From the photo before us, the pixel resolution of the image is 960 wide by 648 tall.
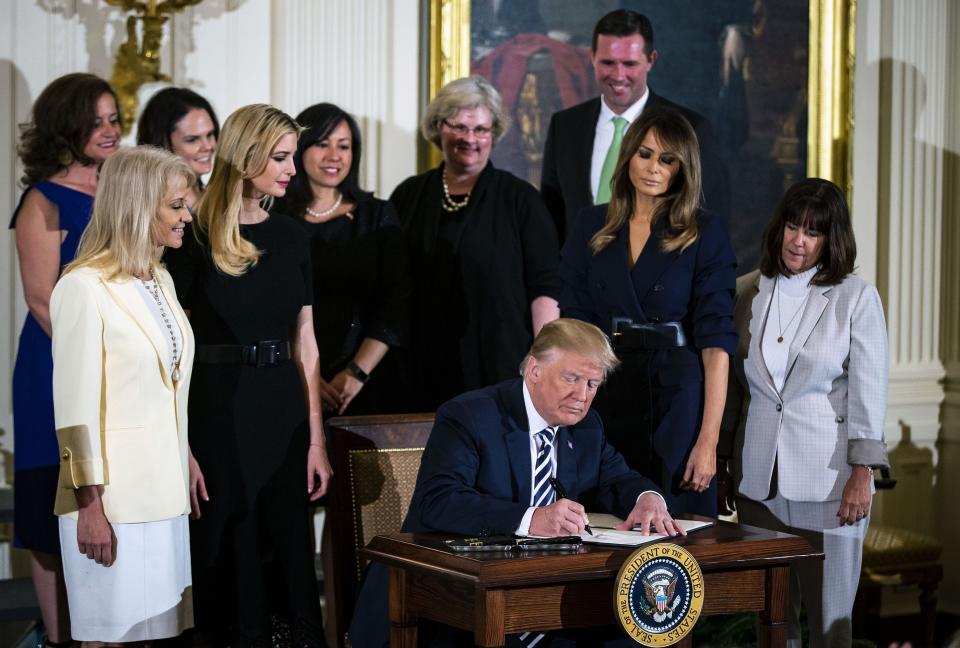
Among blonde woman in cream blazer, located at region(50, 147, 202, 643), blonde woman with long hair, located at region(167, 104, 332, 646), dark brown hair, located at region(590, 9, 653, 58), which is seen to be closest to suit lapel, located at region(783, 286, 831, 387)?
blonde woman with long hair, located at region(167, 104, 332, 646)

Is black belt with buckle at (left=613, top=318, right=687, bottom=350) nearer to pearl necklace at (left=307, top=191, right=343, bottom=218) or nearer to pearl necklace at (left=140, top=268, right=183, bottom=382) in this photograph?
pearl necklace at (left=307, top=191, right=343, bottom=218)

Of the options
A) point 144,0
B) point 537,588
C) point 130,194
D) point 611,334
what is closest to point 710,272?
point 611,334

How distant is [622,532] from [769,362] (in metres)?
1.31

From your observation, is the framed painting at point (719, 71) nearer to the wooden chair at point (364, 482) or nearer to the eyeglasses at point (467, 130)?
the eyeglasses at point (467, 130)

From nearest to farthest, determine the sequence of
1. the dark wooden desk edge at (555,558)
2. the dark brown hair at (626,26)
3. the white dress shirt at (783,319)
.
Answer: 1. the dark wooden desk edge at (555,558)
2. the white dress shirt at (783,319)
3. the dark brown hair at (626,26)

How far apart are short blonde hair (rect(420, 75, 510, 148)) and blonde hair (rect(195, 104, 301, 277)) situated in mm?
889

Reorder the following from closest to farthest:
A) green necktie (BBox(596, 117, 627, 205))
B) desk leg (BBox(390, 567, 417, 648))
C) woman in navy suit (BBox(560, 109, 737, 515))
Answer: desk leg (BBox(390, 567, 417, 648)) → woman in navy suit (BBox(560, 109, 737, 515)) → green necktie (BBox(596, 117, 627, 205))

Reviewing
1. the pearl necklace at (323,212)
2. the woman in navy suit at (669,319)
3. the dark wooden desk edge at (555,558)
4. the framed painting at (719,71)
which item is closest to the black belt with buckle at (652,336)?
the woman in navy suit at (669,319)

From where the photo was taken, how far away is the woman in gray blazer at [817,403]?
13.6 feet

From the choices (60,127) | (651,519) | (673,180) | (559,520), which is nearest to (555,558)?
(559,520)

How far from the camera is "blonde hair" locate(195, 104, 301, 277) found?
12.7ft

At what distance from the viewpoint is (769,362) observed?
4.26 meters

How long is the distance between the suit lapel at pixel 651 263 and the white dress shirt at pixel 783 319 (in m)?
0.46

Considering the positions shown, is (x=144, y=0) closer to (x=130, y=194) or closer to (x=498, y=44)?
(x=498, y=44)
